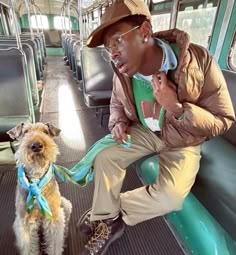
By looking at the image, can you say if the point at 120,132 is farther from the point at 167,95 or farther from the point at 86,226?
the point at 86,226

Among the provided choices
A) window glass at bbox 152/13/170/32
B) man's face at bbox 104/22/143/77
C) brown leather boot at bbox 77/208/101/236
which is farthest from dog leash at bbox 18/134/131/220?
window glass at bbox 152/13/170/32

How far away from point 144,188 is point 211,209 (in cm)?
43

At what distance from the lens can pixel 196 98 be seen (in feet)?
4.03

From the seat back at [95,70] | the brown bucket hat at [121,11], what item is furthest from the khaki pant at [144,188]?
the seat back at [95,70]

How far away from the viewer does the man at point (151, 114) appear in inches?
45.6

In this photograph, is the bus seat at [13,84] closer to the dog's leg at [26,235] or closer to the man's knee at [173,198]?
the dog's leg at [26,235]

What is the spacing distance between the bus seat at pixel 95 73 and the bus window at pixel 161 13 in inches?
36.9

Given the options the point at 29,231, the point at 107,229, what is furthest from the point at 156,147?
the point at 29,231

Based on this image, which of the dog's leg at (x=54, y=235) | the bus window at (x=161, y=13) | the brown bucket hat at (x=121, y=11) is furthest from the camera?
the bus window at (x=161, y=13)

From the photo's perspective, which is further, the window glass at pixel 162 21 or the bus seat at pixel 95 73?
the bus seat at pixel 95 73

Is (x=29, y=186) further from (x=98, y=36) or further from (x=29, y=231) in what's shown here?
(x=98, y=36)

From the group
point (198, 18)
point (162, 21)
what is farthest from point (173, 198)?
point (162, 21)

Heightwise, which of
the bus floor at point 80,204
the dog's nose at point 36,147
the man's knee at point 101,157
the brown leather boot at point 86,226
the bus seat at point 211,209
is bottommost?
the bus floor at point 80,204

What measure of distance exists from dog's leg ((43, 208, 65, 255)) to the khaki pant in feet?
0.69
